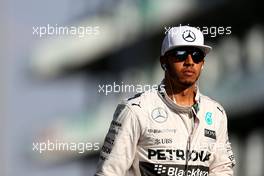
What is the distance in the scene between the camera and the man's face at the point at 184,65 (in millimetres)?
2205

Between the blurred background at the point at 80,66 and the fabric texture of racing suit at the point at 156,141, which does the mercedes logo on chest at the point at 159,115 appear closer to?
the fabric texture of racing suit at the point at 156,141

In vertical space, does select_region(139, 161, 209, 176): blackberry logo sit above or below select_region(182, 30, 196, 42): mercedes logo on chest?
below

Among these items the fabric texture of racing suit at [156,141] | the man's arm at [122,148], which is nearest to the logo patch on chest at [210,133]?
the fabric texture of racing suit at [156,141]

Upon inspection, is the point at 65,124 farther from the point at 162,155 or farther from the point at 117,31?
the point at 162,155

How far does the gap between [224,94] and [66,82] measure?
1.10 meters

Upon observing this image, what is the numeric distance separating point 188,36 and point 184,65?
0.39ft

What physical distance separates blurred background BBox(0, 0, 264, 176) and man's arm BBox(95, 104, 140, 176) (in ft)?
6.72

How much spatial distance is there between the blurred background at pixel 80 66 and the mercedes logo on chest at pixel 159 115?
6.58 ft

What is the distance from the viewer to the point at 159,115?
2.20m

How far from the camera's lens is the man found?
2.16m

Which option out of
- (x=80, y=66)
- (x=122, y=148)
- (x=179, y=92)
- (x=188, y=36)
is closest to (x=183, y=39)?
(x=188, y=36)

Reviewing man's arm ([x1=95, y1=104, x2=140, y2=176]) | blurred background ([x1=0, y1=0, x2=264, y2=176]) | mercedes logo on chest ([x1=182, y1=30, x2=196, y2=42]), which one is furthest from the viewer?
blurred background ([x1=0, y1=0, x2=264, y2=176])

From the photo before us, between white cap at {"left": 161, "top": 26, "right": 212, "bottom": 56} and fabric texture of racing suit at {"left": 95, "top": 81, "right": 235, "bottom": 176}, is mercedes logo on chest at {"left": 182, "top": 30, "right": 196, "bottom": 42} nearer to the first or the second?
white cap at {"left": 161, "top": 26, "right": 212, "bottom": 56}

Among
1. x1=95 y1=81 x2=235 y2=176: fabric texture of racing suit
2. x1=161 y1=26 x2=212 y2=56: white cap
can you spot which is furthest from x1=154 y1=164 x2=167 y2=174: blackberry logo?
x1=161 y1=26 x2=212 y2=56: white cap
